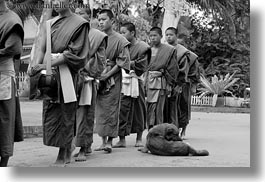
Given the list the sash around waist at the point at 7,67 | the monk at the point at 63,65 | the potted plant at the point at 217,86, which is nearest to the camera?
the sash around waist at the point at 7,67

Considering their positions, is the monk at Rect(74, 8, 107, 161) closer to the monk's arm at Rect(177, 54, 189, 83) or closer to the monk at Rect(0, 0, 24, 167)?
the monk at Rect(0, 0, 24, 167)

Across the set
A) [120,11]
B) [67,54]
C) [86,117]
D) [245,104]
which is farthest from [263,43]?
[245,104]

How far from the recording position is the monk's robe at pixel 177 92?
8.38 m

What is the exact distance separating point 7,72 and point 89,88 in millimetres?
1453

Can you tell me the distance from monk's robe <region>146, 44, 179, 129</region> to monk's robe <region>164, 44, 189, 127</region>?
34 centimetres

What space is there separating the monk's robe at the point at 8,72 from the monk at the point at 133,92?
2.64 metres

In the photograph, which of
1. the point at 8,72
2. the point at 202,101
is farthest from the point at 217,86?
the point at 8,72

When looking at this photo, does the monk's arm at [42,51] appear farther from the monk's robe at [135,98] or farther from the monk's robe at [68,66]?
the monk's robe at [135,98]

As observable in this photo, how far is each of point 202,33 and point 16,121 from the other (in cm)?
1935

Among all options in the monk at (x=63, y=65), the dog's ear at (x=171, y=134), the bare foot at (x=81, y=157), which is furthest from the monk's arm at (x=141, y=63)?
the monk at (x=63, y=65)

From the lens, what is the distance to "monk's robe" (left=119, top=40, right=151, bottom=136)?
7.63 meters

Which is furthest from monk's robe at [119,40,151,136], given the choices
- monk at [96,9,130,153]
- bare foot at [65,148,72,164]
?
bare foot at [65,148,72,164]

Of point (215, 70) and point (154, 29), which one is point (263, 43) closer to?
point (154, 29)

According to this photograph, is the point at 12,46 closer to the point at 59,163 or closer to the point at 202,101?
the point at 59,163
